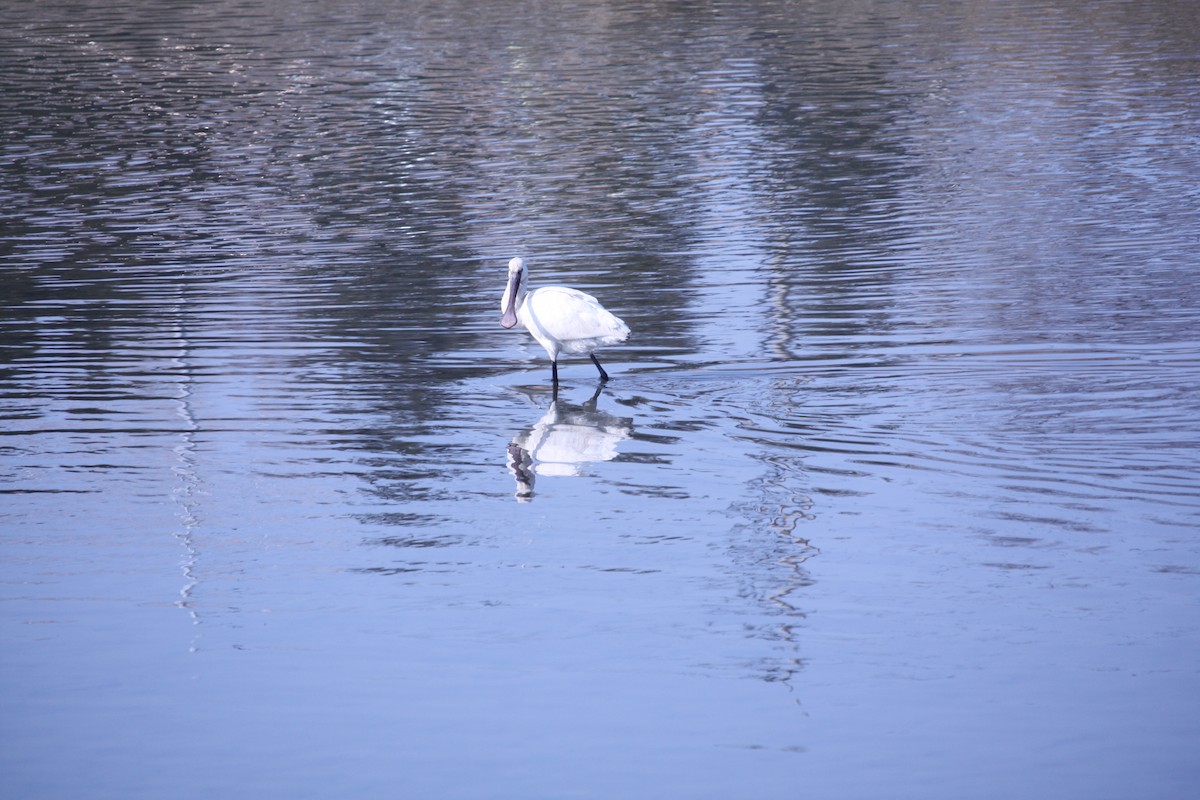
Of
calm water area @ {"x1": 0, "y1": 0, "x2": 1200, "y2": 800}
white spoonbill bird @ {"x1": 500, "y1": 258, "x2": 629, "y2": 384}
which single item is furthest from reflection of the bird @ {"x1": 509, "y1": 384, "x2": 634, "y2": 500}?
white spoonbill bird @ {"x1": 500, "y1": 258, "x2": 629, "y2": 384}

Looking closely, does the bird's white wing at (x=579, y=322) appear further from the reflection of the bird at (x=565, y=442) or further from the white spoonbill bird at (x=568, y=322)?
the reflection of the bird at (x=565, y=442)

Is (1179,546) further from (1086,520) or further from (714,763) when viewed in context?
(714,763)

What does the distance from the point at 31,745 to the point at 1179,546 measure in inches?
206

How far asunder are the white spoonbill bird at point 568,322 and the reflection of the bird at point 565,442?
1.44ft

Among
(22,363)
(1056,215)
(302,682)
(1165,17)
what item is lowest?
(1165,17)

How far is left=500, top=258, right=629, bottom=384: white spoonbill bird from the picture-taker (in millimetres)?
12039

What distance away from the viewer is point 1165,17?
46.0m

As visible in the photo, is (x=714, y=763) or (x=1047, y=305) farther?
(x=1047, y=305)

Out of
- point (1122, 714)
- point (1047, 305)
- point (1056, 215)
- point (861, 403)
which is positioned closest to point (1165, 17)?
point (1056, 215)

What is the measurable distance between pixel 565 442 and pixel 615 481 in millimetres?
983

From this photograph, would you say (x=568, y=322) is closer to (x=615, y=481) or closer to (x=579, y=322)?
(x=579, y=322)

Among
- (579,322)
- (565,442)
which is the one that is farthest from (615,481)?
(579,322)

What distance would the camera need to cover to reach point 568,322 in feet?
39.5

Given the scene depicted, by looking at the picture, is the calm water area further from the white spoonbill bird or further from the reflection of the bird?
the white spoonbill bird
